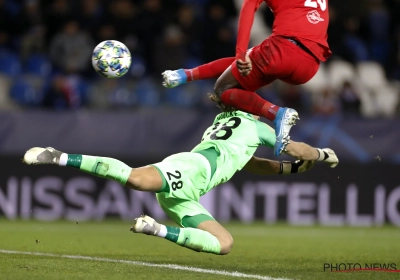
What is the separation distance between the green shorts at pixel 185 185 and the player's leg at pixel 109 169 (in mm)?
131

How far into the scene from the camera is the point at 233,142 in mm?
7340

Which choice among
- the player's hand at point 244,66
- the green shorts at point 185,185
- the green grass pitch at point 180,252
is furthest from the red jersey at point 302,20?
the green grass pitch at point 180,252

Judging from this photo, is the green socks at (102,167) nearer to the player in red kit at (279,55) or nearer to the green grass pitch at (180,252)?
the green grass pitch at (180,252)

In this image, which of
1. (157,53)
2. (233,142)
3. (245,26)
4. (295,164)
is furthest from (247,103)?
(157,53)

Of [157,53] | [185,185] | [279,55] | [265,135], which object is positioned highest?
[157,53]

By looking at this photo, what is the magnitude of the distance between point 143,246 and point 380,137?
5.45 m

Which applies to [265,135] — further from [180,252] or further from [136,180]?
[180,252]

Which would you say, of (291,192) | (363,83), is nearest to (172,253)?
(291,192)

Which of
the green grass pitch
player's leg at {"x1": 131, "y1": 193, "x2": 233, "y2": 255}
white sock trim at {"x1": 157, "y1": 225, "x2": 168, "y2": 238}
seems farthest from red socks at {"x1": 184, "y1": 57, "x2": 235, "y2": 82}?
white sock trim at {"x1": 157, "y1": 225, "x2": 168, "y2": 238}

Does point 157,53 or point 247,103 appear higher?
point 157,53

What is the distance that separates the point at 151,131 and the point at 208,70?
5.27 metres

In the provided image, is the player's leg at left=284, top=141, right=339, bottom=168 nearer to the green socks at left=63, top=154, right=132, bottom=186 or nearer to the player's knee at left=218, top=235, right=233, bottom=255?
the player's knee at left=218, top=235, right=233, bottom=255

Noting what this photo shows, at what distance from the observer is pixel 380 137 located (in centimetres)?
1366

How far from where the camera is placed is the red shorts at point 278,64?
7746 mm
